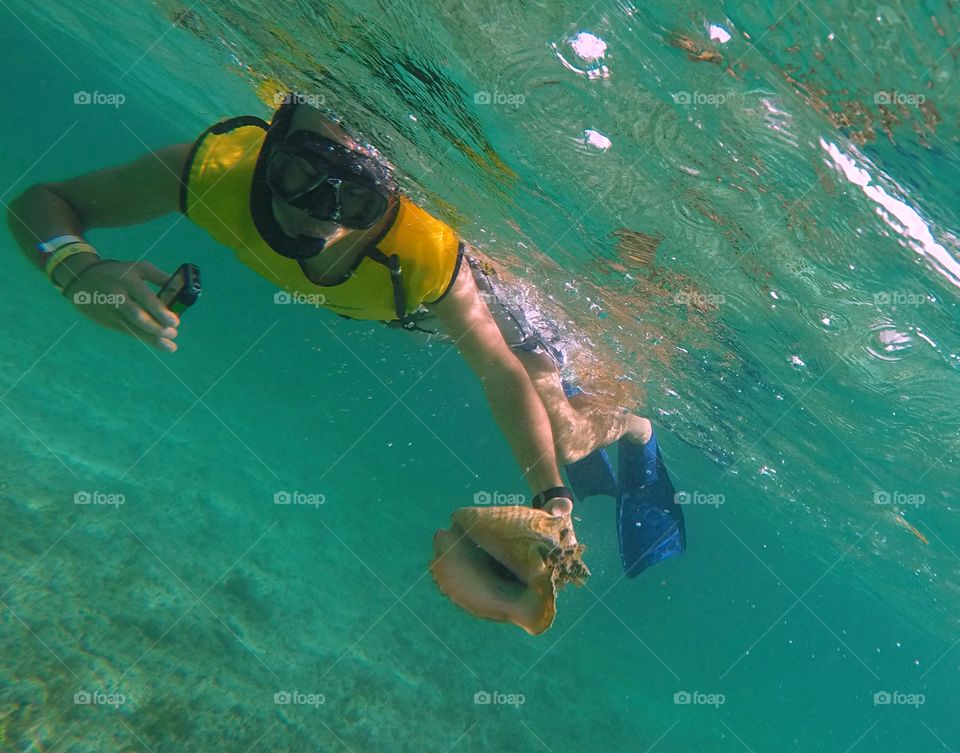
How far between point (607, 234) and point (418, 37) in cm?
409

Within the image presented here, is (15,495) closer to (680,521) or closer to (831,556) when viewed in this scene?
(680,521)

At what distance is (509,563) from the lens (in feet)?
9.09

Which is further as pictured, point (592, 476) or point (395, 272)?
point (592, 476)

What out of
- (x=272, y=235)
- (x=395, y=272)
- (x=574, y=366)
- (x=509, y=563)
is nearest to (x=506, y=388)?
(x=395, y=272)

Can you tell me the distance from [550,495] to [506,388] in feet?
3.27

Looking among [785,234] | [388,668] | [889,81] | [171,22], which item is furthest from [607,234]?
[171,22]

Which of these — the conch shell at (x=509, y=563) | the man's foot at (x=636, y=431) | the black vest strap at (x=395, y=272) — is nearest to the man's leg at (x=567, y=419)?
the man's foot at (x=636, y=431)

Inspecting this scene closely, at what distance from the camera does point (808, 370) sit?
11773 mm

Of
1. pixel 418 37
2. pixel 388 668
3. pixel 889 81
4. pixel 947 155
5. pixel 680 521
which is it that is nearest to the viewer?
pixel 889 81

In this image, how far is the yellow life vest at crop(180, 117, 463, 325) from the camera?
14.5ft

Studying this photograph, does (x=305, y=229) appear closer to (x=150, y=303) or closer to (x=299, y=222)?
(x=299, y=222)

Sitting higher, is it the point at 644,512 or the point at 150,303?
the point at 150,303

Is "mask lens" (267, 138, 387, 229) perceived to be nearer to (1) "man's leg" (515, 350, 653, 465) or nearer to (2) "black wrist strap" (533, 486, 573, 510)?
(2) "black wrist strap" (533, 486, 573, 510)

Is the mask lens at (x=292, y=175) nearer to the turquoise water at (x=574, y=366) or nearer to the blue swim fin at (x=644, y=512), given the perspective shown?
the turquoise water at (x=574, y=366)
